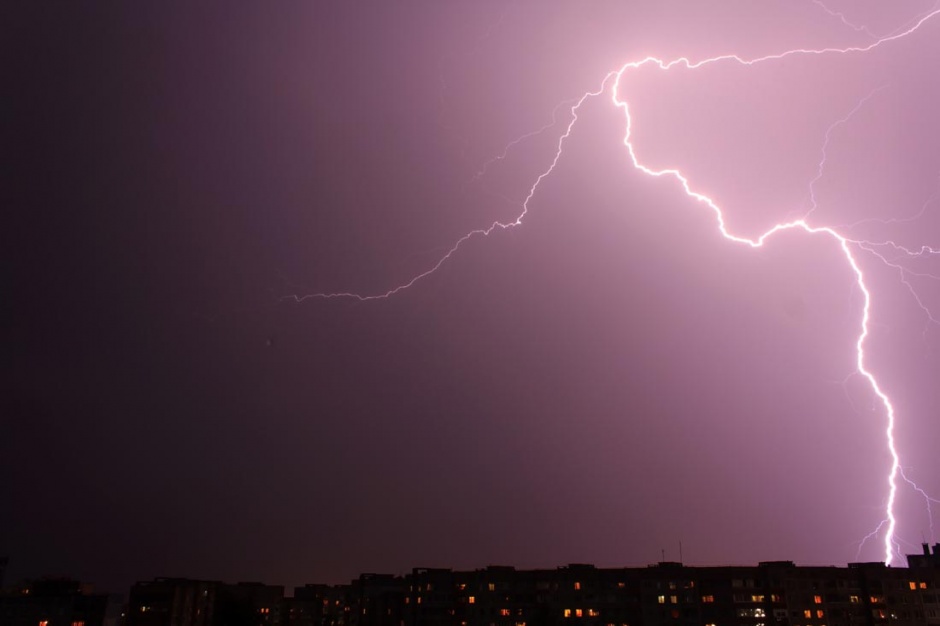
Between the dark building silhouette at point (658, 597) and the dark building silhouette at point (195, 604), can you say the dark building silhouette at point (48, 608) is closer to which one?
the dark building silhouette at point (195, 604)

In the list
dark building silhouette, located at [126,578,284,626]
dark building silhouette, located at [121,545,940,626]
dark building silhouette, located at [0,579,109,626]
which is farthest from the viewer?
dark building silhouette, located at [126,578,284,626]

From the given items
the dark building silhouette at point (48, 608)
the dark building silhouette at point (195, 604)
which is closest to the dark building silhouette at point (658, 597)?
the dark building silhouette at point (195, 604)

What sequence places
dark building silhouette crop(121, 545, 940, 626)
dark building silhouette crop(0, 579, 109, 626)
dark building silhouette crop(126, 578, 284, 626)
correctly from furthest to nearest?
dark building silhouette crop(126, 578, 284, 626), dark building silhouette crop(121, 545, 940, 626), dark building silhouette crop(0, 579, 109, 626)

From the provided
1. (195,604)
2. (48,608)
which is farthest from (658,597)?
(48,608)

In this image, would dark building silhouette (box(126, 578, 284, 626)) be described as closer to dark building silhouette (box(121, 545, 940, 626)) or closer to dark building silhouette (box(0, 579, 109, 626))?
dark building silhouette (box(121, 545, 940, 626))

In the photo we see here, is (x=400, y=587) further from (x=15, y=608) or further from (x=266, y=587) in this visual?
(x=15, y=608)

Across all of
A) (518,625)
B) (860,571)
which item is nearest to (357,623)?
(518,625)

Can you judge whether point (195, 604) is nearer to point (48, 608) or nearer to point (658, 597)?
point (48, 608)

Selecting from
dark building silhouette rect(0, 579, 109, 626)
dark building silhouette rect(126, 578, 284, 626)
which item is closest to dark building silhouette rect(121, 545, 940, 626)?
dark building silhouette rect(126, 578, 284, 626)

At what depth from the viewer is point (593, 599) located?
3584 centimetres

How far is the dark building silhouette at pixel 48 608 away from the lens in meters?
30.0

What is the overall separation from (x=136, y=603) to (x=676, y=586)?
990 inches

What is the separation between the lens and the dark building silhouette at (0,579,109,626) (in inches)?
1180

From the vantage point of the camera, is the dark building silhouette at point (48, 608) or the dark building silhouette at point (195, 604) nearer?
the dark building silhouette at point (48, 608)
